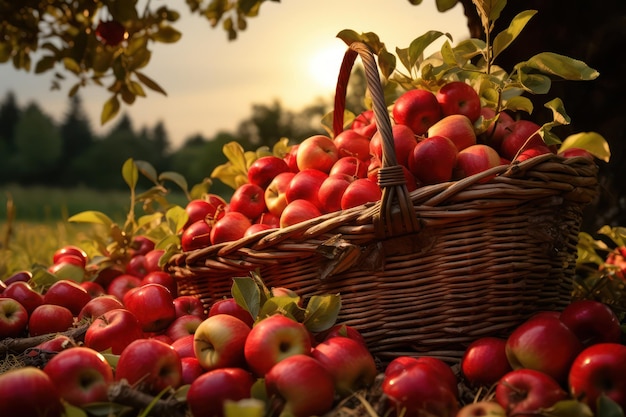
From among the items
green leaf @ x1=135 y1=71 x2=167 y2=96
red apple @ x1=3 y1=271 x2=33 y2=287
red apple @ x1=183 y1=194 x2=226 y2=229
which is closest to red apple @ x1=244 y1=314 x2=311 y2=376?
red apple @ x1=183 y1=194 x2=226 y2=229

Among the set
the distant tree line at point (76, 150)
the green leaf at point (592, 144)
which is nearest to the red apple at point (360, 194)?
the green leaf at point (592, 144)

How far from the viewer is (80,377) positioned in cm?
140

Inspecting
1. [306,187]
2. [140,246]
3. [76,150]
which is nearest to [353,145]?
[306,187]

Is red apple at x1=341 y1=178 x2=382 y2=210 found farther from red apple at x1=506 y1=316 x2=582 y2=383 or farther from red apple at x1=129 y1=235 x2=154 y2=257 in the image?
red apple at x1=129 y1=235 x2=154 y2=257

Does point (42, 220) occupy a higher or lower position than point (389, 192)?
Result: lower

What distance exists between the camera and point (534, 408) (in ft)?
4.30

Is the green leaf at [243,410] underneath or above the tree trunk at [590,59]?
underneath

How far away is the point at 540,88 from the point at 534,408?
39.8 inches

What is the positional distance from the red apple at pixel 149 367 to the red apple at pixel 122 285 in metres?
1.11

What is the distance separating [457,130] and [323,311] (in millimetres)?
699

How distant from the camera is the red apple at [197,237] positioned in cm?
221

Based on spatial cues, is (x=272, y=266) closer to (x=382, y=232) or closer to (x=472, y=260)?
(x=382, y=232)

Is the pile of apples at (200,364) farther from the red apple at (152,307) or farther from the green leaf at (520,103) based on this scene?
the green leaf at (520,103)

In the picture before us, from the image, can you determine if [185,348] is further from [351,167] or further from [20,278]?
[20,278]
